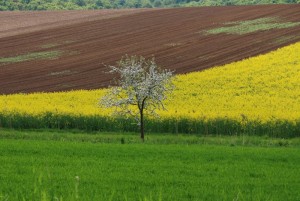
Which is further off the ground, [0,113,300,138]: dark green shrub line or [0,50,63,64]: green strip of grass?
[0,50,63,64]: green strip of grass

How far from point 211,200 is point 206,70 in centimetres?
3174

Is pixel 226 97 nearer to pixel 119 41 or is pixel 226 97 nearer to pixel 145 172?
pixel 145 172

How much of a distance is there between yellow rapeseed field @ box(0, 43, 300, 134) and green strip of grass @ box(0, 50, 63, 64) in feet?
51.4

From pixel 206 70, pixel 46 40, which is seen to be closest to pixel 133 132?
pixel 206 70

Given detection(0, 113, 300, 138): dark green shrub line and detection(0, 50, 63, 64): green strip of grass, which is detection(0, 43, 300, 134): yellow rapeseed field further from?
detection(0, 50, 63, 64): green strip of grass

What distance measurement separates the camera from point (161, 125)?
30.5 meters

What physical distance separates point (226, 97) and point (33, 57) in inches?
920

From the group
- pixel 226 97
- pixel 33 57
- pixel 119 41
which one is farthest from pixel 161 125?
pixel 119 41

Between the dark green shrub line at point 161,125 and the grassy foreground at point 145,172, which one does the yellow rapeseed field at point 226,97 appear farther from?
the grassy foreground at point 145,172

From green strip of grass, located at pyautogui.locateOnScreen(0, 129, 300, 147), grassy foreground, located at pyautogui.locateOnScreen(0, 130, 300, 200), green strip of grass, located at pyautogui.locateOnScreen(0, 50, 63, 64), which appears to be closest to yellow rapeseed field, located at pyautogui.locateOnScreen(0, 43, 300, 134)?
green strip of grass, located at pyautogui.locateOnScreen(0, 129, 300, 147)

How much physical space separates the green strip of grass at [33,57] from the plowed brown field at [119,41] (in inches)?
36.7

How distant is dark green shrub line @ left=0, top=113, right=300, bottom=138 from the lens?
2877cm

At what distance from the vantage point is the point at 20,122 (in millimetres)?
31859

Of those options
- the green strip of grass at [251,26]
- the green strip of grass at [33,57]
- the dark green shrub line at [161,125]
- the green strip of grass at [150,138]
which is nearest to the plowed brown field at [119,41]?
the green strip of grass at [33,57]
